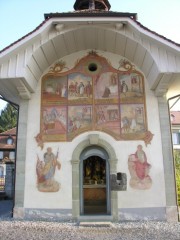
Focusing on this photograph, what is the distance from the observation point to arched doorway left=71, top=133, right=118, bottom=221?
31.9 ft

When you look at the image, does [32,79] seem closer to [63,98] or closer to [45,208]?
[63,98]

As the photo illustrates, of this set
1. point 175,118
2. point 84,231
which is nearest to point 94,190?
point 84,231

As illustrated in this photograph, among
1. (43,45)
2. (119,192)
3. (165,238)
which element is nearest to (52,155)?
(119,192)

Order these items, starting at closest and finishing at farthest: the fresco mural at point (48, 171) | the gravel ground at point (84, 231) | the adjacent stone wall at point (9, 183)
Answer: the gravel ground at point (84, 231) → the fresco mural at point (48, 171) → the adjacent stone wall at point (9, 183)

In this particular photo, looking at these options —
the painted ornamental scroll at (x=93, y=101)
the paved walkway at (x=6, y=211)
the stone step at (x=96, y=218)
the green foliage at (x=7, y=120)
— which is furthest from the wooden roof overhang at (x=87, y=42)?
the green foliage at (x=7, y=120)

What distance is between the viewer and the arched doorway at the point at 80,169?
31.9ft

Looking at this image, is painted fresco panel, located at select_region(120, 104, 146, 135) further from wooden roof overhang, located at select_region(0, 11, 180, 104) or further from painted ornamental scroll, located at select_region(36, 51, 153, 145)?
wooden roof overhang, located at select_region(0, 11, 180, 104)

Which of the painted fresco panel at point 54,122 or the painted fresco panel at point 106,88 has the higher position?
the painted fresco panel at point 106,88

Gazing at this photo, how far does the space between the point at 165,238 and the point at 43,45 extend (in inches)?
284

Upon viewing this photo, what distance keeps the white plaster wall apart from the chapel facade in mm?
34

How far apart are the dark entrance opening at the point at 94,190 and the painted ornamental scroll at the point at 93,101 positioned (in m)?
2.33

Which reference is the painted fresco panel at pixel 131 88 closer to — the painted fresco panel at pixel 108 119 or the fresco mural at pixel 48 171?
the painted fresco panel at pixel 108 119

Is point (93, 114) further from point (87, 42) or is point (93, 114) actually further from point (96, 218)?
point (96, 218)

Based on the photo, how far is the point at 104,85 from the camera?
10984 millimetres
